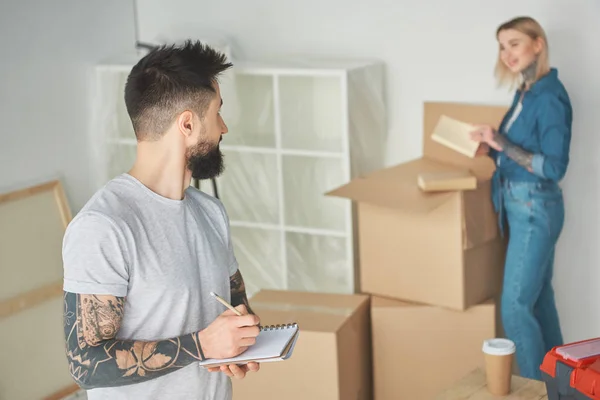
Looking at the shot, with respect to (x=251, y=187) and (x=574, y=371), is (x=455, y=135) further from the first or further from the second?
(x=574, y=371)

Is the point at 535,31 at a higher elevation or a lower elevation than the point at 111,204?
higher

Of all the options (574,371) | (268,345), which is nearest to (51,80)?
(268,345)

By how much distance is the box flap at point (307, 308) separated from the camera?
Answer: 123 inches

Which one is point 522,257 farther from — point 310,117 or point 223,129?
point 223,129

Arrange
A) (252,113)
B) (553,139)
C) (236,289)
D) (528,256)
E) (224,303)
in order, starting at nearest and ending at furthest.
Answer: (224,303) < (236,289) < (553,139) < (528,256) < (252,113)

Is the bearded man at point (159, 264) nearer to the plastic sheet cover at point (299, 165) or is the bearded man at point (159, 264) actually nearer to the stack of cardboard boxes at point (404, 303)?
the stack of cardboard boxes at point (404, 303)

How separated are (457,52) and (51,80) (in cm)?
183

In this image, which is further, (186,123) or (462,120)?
(462,120)

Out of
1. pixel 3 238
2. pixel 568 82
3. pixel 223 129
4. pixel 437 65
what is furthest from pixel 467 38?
pixel 3 238

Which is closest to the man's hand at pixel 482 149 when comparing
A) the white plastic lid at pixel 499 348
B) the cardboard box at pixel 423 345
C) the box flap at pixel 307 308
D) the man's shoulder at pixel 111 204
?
the cardboard box at pixel 423 345

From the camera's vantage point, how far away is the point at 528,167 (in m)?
2.94

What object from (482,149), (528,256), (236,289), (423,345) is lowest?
(423,345)

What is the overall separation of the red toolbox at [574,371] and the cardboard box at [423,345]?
1.34 metres

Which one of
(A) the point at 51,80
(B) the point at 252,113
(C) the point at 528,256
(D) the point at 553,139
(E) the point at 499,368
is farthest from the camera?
(A) the point at 51,80
